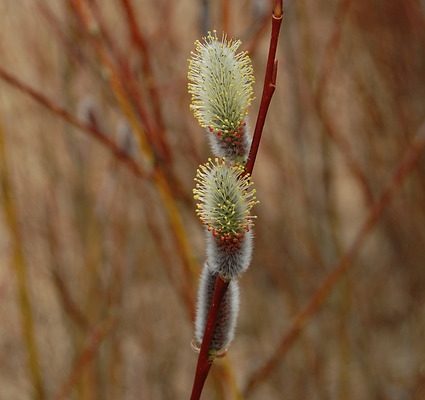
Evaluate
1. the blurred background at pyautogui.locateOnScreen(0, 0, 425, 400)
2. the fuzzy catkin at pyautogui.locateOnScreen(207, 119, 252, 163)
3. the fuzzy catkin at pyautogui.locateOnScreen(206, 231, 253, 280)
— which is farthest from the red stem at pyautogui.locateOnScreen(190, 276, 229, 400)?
the blurred background at pyautogui.locateOnScreen(0, 0, 425, 400)

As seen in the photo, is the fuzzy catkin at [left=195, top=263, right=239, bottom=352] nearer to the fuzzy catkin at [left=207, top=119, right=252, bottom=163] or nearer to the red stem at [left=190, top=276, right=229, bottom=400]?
the red stem at [left=190, top=276, right=229, bottom=400]

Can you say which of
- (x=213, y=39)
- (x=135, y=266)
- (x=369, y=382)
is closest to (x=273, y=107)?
(x=135, y=266)

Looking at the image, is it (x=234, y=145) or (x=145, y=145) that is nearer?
(x=234, y=145)

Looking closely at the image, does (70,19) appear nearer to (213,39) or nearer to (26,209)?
(26,209)

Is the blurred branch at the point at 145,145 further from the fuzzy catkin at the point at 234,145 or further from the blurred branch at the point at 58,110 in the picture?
the fuzzy catkin at the point at 234,145

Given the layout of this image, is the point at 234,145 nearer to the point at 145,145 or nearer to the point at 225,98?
the point at 225,98

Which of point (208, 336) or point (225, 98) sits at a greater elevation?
point (225, 98)

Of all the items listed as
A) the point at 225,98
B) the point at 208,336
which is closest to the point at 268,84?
the point at 225,98
